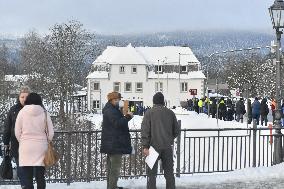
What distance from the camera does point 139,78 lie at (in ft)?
296

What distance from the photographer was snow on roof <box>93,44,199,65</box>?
89875 millimetres

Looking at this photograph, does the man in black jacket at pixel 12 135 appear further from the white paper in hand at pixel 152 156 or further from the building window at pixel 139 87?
the building window at pixel 139 87

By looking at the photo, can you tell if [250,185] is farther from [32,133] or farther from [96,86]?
[96,86]

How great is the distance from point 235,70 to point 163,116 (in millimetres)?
92333

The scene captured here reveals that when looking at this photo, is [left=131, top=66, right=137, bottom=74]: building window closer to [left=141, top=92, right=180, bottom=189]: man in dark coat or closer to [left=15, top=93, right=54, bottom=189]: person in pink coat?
[left=141, top=92, right=180, bottom=189]: man in dark coat

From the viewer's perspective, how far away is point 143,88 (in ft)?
295

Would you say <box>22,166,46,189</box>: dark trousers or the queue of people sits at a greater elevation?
the queue of people

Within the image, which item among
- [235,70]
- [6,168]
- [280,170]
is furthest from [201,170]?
[235,70]

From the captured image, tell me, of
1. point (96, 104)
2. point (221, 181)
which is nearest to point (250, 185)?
point (221, 181)

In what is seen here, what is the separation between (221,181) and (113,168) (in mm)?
3015

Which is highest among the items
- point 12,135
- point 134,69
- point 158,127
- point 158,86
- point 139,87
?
point 134,69

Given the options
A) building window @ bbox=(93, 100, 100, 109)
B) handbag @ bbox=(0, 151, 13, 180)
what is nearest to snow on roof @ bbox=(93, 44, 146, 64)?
building window @ bbox=(93, 100, 100, 109)

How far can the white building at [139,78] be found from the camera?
89.6 m

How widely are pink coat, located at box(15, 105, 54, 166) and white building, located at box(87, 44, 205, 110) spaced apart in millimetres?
78872
